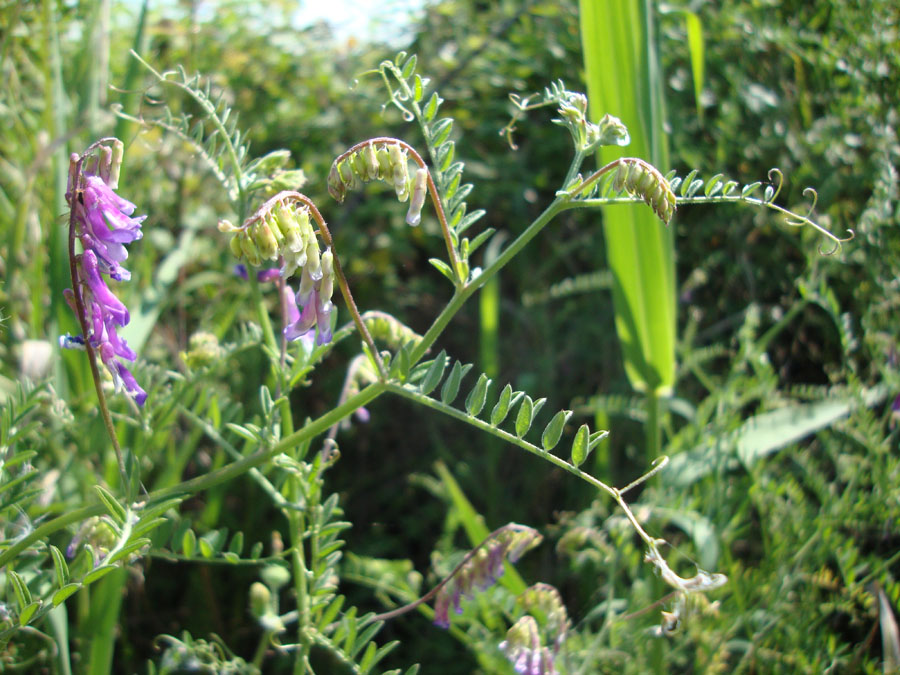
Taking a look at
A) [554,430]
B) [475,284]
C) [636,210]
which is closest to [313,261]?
[475,284]

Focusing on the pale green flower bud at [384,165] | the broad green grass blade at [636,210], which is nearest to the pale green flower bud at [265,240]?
the pale green flower bud at [384,165]

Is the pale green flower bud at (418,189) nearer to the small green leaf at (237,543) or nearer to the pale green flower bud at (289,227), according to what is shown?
the pale green flower bud at (289,227)

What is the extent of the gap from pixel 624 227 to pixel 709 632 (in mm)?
624

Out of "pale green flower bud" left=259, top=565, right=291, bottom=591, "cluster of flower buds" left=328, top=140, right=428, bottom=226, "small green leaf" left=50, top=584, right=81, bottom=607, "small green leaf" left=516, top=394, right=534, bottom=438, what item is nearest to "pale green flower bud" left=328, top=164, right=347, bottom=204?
"cluster of flower buds" left=328, top=140, right=428, bottom=226

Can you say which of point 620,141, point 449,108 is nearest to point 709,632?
point 620,141

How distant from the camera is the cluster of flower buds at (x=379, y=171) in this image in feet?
1.97

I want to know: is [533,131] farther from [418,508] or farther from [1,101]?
[1,101]

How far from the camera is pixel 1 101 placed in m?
1.53

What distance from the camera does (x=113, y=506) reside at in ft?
2.02

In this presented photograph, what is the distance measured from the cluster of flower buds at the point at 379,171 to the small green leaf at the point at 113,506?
0.98ft

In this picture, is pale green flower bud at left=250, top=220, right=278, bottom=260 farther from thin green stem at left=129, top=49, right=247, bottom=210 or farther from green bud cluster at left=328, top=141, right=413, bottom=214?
thin green stem at left=129, top=49, right=247, bottom=210

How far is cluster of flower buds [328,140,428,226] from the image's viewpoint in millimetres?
600

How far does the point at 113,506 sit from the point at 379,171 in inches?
13.8

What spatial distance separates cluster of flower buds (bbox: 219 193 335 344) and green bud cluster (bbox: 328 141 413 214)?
41 millimetres
